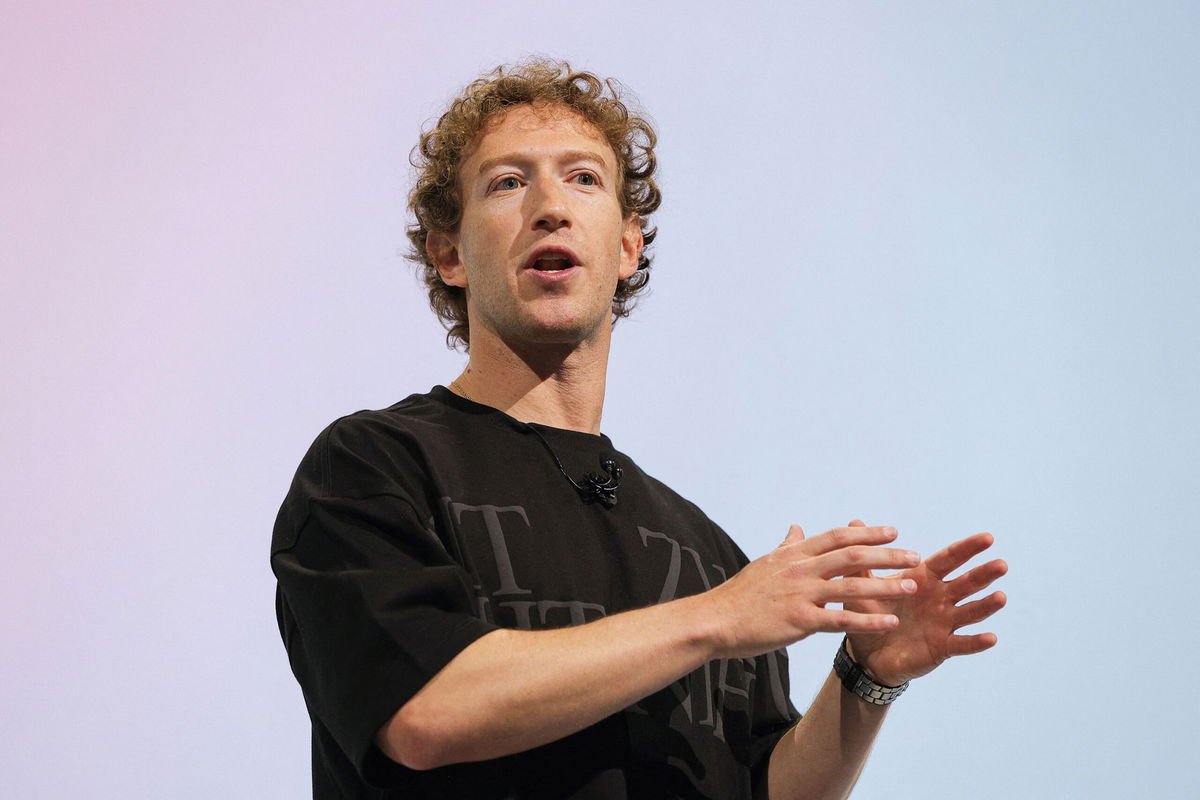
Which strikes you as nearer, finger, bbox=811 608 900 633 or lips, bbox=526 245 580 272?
finger, bbox=811 608 900 633

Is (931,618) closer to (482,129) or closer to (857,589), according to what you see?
(857,589)

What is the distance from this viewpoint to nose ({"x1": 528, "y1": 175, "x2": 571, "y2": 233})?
5.95 ft

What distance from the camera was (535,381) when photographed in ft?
5.99

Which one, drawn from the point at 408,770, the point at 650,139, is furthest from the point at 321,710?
the point at 650,139

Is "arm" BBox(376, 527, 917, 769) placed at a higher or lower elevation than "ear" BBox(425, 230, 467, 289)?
lower

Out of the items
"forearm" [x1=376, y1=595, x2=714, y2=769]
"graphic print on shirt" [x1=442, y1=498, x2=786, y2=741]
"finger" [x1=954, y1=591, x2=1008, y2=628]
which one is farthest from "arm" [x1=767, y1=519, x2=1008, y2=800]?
"forearm" [x1=376, y1=595, x2=714, y2=769]

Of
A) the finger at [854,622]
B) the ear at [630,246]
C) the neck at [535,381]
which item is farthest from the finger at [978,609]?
the ear at [630,246]

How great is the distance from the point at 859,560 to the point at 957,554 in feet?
1.05

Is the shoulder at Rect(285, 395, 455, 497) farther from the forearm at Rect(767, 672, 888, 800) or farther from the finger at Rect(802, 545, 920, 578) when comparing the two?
the forearm at Rect(767, 672, 888, 800)

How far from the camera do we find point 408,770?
1375 mm

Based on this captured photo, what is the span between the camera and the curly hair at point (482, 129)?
206 centimetres

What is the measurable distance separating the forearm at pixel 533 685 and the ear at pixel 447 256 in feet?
2.73

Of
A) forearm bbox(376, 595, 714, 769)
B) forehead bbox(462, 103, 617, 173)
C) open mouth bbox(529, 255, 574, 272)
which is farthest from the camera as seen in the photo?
forehead bbox(462, 103, 617, 173)

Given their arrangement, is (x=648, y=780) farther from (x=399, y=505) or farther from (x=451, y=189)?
(x=451, y=189)
